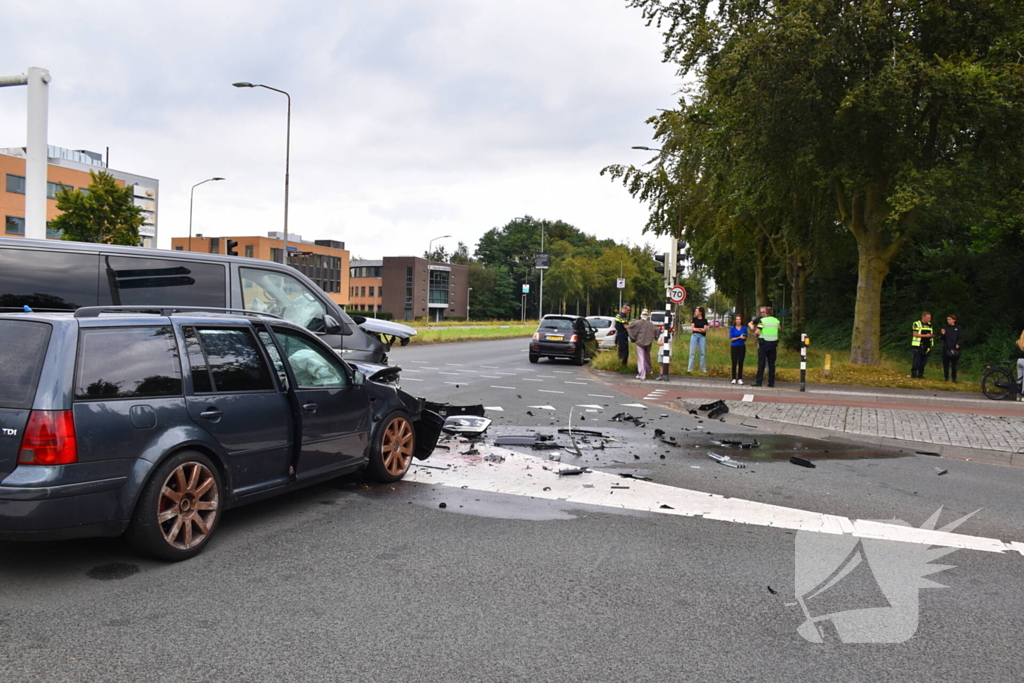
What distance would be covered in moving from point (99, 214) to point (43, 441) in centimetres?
3920

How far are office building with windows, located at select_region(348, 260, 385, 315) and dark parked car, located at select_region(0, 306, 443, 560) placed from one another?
11899cm

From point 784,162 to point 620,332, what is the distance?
6311 mm

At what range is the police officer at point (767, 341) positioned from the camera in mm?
17656

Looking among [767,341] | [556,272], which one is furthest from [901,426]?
[556,272]

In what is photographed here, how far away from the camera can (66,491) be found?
13.7 feet

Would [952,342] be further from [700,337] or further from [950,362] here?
[700,337]

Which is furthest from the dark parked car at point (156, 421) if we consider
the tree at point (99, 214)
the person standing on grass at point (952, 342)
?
the tree at point (99, 214)

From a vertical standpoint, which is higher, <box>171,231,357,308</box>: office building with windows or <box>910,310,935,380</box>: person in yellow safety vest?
<box>171,231,357,308</box>: office building with windows

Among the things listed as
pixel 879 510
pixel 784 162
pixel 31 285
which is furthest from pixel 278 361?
pixel 784 162

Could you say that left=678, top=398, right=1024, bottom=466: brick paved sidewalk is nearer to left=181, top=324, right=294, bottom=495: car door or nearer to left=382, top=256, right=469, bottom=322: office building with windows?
left=181, top=324, right=294, bottom=495: car door

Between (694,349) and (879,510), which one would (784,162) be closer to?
(694,349)

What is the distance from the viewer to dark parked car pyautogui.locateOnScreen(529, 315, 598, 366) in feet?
86.6

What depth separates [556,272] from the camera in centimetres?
9369

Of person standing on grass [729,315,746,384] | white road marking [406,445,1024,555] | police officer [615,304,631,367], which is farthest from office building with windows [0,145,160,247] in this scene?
white road marking [406,445,1024,555]
